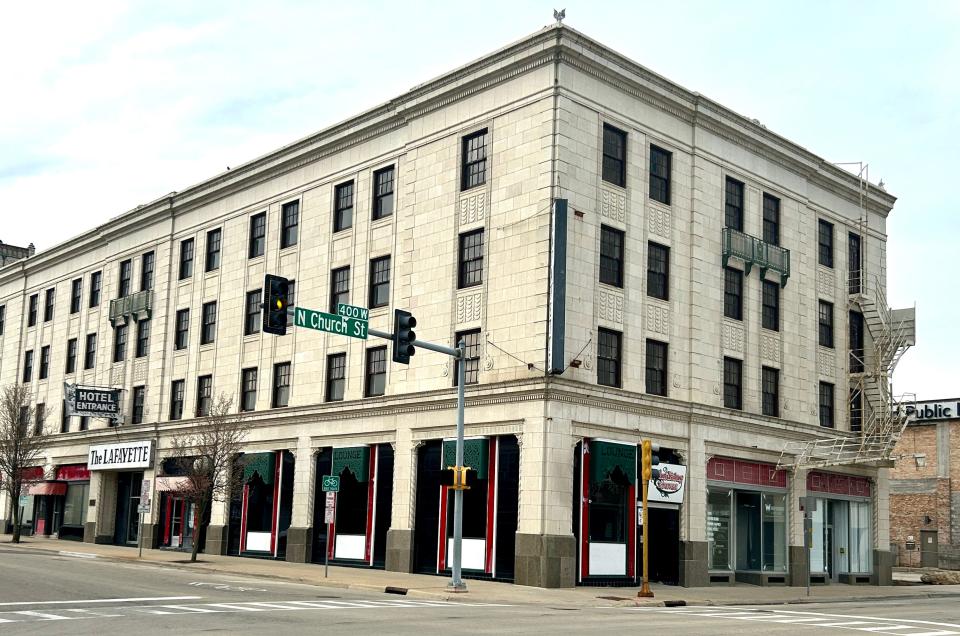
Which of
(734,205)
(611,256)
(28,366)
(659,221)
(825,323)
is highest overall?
(734,205)

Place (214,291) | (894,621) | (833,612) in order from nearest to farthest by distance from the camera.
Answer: (894,621) → (833,612) → (214,291)

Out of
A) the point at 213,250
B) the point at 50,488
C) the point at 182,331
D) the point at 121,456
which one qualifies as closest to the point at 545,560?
the point at 213,250

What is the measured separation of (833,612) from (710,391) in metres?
12.2

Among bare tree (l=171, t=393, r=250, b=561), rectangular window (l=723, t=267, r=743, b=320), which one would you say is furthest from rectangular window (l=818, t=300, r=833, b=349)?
bare tree (l=171, t=393, r=250, b=561)

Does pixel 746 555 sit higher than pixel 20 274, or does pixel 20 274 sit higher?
pixel 20 274

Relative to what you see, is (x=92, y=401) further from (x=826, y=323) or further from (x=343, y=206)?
(x=826, y=323)

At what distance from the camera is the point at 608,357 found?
35.9 m

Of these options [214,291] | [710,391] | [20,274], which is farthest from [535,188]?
[20,274]

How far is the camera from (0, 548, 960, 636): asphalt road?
18.8 m

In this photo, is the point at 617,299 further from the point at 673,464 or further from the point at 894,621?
the point at 894,621

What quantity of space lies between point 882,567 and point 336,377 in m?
24.6

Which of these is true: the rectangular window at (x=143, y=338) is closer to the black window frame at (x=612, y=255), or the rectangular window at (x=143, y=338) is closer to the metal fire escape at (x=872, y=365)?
the black window frame at (x=612, y=255)

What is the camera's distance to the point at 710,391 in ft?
129

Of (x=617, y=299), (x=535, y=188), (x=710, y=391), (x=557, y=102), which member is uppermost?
(x=557, y=102)
